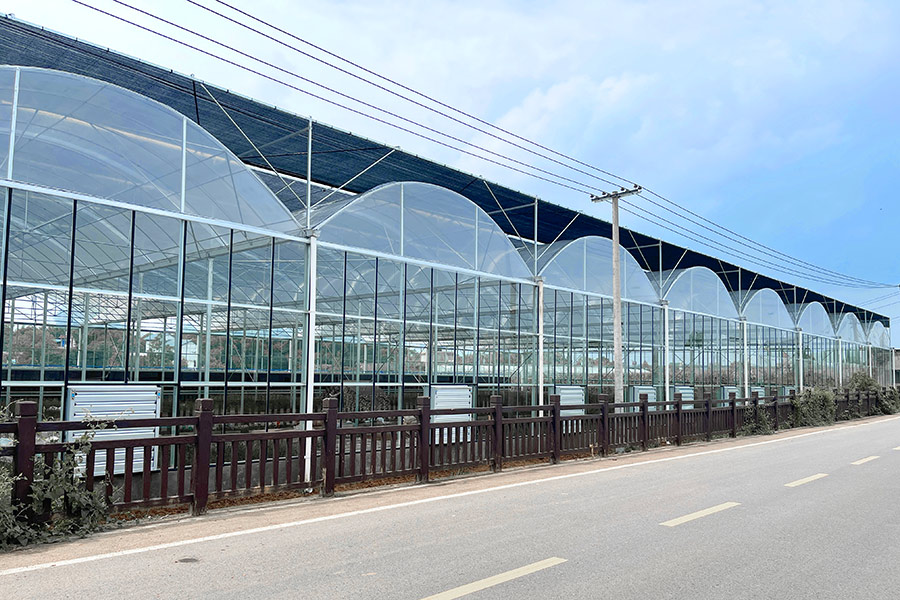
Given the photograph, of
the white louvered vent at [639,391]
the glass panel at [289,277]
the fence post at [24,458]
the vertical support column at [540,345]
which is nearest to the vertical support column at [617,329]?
the vertical support column at [540,345]

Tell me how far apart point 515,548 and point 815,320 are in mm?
44292

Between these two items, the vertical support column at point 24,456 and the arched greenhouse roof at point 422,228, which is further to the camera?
the arched greenhouse roof at point 422,228

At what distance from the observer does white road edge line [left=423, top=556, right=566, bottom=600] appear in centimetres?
511

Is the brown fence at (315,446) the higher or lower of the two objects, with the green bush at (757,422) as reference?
higher

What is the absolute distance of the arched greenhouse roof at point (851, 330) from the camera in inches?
1969

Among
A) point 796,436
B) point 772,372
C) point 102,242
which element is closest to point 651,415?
point 796,436

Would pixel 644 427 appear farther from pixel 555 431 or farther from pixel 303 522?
pixel 303 522

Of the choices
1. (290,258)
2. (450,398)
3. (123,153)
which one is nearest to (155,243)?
(290,258)

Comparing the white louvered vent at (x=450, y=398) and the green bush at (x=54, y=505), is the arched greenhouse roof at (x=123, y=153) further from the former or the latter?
the green bush at (x=54, y=505)

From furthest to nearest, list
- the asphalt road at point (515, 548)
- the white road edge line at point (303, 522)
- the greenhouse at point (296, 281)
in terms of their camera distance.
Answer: the greenhouse at point (296, 281) < the white road edge line at point (303, 522) < the asphalt road at point (515, 548)

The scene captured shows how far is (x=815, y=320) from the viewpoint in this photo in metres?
44.7

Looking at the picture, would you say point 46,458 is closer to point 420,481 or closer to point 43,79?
point 420,481

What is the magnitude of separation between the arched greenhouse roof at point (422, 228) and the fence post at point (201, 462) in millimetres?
6581

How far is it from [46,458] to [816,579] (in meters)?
7.17
